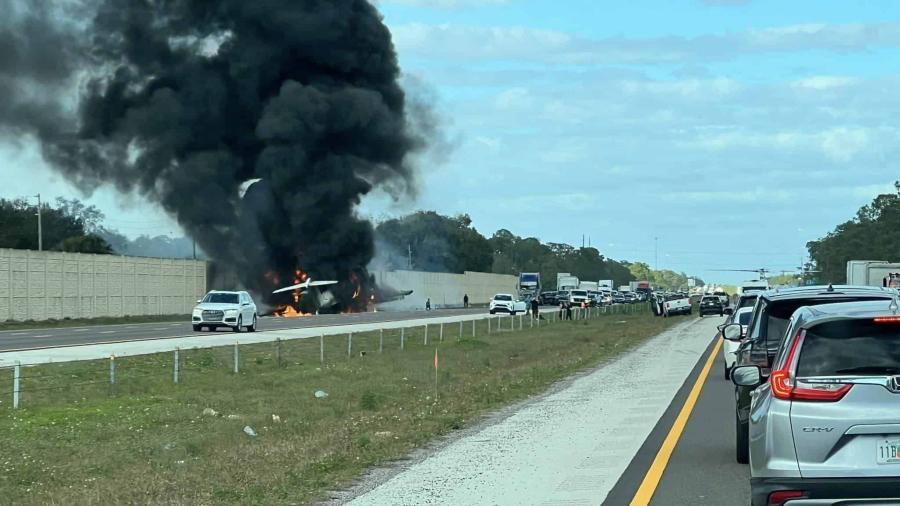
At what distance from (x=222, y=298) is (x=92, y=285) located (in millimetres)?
18612

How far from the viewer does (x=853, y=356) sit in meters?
7.87

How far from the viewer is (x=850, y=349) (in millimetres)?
7898

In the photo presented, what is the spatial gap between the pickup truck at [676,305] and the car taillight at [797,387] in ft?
262

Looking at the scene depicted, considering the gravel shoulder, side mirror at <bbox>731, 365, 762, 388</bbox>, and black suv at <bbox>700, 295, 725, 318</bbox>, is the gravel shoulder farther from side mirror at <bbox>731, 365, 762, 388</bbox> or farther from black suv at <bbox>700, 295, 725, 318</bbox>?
black suv at <bbox>700, 295, 725, 318</bbox>

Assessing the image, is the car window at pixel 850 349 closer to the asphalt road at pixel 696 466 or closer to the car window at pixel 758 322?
the asphalt road at pixel 696 466

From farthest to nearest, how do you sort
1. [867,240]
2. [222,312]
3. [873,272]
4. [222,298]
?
Answer: [867,240] → [873,272] → [222,298] → [222,312]

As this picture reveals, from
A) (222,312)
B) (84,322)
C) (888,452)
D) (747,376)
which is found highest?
(747,376)

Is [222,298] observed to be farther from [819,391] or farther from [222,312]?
[819,391]

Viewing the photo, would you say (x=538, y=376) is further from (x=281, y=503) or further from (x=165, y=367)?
(x=281, y=503)

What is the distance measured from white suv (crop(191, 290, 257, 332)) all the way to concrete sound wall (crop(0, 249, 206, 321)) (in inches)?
515

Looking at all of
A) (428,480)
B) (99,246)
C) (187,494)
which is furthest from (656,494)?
(99,246)

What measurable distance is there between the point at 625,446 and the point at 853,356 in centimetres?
708

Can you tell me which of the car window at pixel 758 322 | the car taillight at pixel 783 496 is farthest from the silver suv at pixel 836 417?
the car window at pixel 758 322

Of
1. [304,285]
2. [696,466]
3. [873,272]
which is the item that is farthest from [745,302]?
[304,285]
